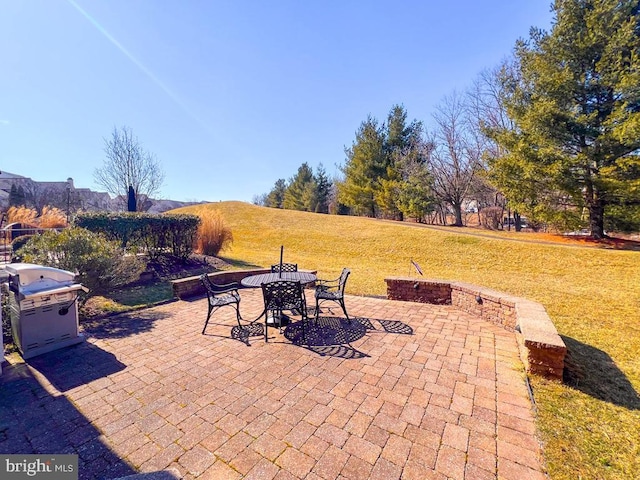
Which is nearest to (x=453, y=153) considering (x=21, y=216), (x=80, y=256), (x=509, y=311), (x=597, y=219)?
(x=597, y=219)

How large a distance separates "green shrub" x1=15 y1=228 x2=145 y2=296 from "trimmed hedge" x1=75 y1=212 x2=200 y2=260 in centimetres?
194

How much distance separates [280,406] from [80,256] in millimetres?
4320

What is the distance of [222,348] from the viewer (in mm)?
3473

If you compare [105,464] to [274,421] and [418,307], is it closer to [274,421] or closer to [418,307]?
[274,421]

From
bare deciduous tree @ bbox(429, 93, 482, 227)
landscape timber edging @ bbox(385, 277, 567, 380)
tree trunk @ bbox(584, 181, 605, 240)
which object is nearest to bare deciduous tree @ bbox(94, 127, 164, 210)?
landscape timber edging @ bbox(385, 277, 567, 380)

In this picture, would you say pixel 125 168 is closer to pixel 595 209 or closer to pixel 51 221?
pixel 51 221

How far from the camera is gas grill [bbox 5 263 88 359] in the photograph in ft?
10.4

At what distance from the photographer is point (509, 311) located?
409cm

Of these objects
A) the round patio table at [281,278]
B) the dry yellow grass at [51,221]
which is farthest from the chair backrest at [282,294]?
the dry yellow grass at [51,221]

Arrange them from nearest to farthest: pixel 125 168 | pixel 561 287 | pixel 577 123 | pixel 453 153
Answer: pixel 561 287 → pixel 577 123 → pixel 125 168 → pixel 453 153

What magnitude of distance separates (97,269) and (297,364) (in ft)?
13.1

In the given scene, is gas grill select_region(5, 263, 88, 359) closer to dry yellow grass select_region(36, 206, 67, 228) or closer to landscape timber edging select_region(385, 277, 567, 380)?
landscape timber edging select_region(385, 277, 567, 380)

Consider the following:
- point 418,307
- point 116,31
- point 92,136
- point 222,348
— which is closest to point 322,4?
point 116,31

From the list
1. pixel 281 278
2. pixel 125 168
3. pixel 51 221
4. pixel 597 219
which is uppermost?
pixel 125 168
